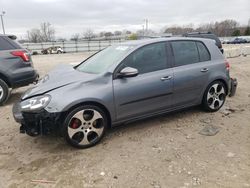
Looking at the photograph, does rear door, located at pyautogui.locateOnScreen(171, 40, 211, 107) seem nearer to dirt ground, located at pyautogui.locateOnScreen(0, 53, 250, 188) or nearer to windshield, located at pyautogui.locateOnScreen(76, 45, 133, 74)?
dirt ground, located at pyautogui.locateOnScreen(0, 53, 250, 188)

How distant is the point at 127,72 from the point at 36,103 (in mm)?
1338

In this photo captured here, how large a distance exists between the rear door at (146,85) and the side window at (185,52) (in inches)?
8.8

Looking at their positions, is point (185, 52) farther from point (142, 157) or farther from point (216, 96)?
point (142, 157)

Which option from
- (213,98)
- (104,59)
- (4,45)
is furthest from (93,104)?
(4,45)

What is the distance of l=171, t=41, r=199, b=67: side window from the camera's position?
3938 millimetres

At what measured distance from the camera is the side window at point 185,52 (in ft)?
12.9

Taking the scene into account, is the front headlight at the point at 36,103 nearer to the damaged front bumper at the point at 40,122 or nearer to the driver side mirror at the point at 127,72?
the damaged front bumper at the point at 40,122

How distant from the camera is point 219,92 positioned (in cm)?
446

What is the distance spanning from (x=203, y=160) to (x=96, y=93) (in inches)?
66.0

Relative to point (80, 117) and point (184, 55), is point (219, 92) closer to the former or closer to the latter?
point (184, 55)

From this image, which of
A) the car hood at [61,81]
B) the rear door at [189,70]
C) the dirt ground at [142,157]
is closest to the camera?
the dirt ground at [142,157]

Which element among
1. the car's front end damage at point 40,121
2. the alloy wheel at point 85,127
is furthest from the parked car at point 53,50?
the alloy wheel at point 85,127

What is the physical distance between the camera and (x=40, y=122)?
3.00 m

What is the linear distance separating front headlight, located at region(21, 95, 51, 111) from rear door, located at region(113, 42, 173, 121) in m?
0.97
